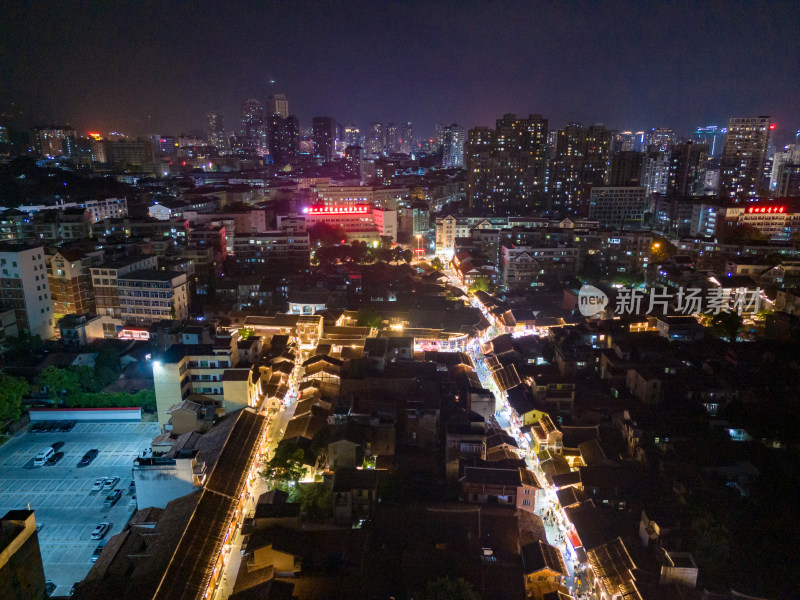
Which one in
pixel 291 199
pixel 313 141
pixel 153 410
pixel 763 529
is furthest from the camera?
pixel 313 141

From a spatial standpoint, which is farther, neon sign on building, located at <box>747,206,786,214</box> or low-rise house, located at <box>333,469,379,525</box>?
neon sign on building, located at <box>747,206,786,214</box>

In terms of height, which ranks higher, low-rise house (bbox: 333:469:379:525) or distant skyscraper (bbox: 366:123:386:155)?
distant skyscraper (bbox: 366:123:386:155)

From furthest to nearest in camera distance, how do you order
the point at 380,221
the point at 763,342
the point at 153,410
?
the point at 380,221 < the point at 763,342 < the point at 153,410

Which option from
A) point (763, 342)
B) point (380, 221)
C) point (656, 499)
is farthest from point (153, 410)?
point (380, 221)

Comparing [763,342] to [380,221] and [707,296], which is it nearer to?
[707,296]

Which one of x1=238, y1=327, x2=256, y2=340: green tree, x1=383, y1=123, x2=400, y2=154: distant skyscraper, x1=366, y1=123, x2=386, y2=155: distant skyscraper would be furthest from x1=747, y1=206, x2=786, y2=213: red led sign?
x1=383, y1=123, x2=400, y2=154: distant skyscraper

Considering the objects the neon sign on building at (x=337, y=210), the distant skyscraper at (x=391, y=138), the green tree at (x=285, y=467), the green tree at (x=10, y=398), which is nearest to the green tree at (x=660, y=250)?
the neon sign on building at (x=337, y=210)

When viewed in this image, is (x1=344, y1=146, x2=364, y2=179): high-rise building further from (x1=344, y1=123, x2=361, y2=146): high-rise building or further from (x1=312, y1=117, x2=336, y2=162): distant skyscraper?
(x1=344, y1=123, x2=361, y2=146): high-rise building
